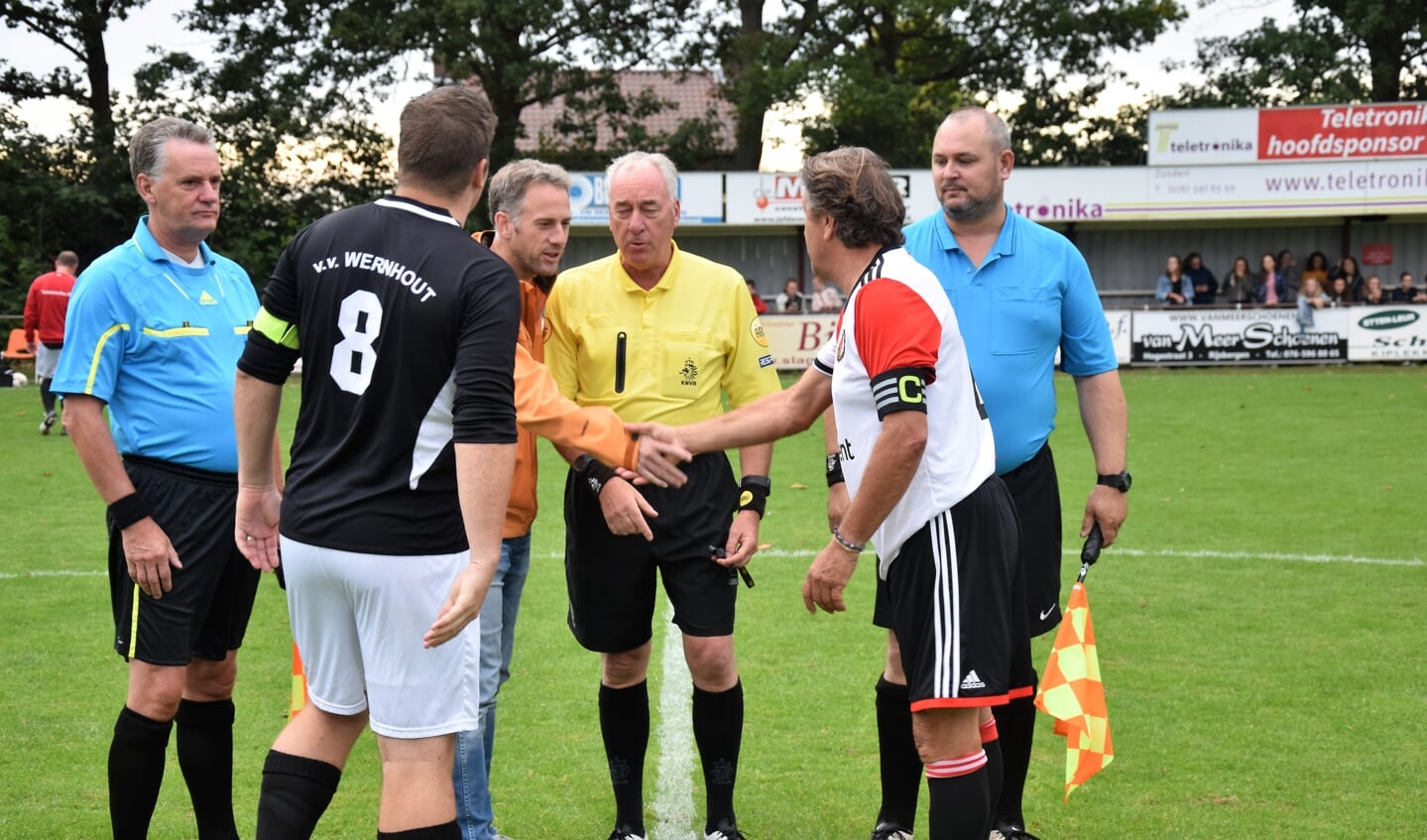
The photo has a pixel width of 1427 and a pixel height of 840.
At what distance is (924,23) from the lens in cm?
3547

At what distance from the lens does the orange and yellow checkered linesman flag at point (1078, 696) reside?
4.66 metres

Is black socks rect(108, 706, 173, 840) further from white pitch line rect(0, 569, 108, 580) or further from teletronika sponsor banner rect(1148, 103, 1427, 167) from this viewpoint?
teletronika sponsor banner rect(1148, 103, 1427, 167)

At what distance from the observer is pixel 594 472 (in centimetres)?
441

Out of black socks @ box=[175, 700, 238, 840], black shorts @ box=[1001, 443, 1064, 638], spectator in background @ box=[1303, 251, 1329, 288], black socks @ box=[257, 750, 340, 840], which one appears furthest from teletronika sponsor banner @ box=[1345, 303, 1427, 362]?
black socks @ box=[257, 750, 340, 840]

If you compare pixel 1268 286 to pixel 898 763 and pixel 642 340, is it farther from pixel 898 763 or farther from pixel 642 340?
pixel 642 340

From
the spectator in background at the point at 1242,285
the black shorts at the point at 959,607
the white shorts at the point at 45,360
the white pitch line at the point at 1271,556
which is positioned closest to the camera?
the black shorts at the point at 959,607

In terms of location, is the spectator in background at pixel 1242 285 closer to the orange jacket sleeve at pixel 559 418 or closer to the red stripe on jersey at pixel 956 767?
the orange jacket sleeve at pixel 559 418

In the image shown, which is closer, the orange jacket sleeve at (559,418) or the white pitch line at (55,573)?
the orange jacket sleeve at (559,418)

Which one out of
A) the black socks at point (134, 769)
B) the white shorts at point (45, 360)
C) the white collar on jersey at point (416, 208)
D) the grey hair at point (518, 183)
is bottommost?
the black socks at point (134, 769)

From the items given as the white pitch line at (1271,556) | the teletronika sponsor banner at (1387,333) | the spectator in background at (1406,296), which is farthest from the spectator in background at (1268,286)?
the white pitch line at (1271,556)

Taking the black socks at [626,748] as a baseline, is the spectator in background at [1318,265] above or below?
above

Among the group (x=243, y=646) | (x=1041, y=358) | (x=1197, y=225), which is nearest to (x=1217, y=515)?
(x=1041, y=358)

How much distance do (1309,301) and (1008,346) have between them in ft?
74.8

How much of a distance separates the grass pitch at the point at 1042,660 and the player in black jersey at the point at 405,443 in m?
1.52
